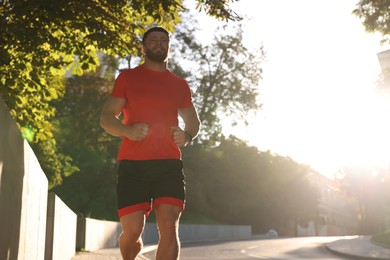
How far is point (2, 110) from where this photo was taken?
3.63 meters

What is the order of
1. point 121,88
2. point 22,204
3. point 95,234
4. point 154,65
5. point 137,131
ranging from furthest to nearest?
point 95,234 < point 22,204 < point 154,65 < point 121,88 < point 137,131

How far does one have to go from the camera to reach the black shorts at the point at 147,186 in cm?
396

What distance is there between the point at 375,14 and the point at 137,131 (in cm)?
1381

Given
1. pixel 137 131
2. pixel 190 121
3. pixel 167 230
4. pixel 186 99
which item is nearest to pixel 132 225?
pixel 167 230

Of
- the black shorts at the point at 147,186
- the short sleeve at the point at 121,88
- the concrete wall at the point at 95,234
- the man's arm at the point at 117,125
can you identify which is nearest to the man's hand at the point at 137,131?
the man's arm at the point at 117,125

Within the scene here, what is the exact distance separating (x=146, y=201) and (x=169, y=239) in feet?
0.99

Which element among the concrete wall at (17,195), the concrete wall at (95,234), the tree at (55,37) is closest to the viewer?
the concrete wall at (17,195)

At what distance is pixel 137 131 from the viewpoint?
155 inches

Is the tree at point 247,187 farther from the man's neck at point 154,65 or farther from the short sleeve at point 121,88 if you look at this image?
the short sleeve at point 121,88

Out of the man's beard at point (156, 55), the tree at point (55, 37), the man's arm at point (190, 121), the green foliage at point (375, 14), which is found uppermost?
the green foliage at point (375, 14)

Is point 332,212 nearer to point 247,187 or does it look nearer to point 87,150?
point 247,187

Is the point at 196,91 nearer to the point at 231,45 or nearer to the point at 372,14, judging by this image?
the point at 231,45

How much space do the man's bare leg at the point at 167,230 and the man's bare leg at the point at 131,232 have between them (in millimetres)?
130

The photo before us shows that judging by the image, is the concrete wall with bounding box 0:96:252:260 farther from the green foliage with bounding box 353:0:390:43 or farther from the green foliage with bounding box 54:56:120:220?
the green foliage with bounding box 54:56:120:220
